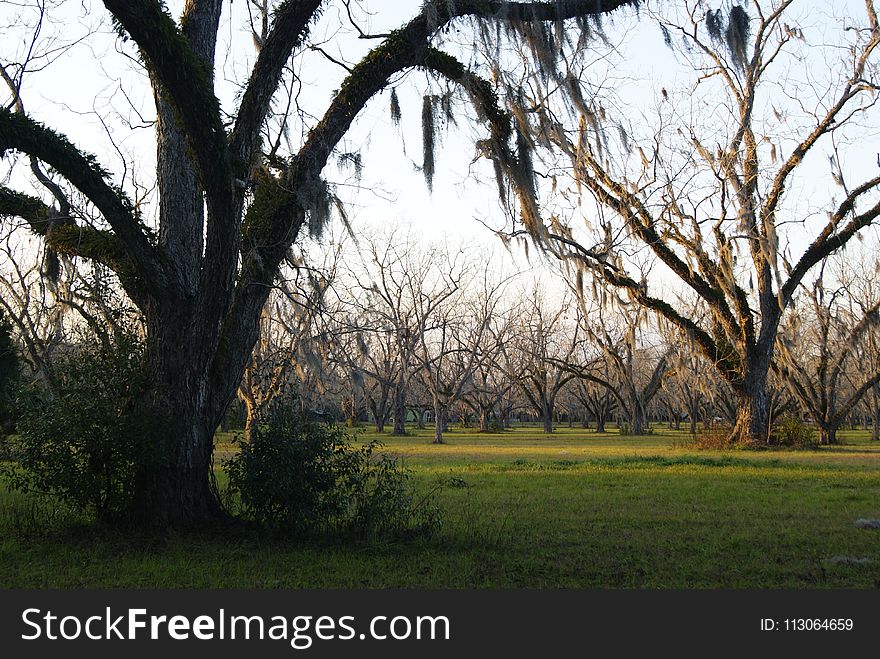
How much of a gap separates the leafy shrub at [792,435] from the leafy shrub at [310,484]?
790 inches

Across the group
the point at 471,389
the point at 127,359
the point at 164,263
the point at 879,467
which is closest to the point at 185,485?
the point at 127,359

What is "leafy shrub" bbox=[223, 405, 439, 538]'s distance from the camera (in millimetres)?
6777

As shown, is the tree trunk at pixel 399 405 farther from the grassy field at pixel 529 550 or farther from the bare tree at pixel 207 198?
the bare tree at pixel 207 198

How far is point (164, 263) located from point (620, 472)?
10680 mm

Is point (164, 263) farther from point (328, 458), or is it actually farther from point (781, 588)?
point (781, 588)

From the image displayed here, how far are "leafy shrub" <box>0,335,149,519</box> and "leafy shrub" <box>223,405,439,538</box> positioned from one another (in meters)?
0.96

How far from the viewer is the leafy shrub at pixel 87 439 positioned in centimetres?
651

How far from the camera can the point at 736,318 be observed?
2267cm

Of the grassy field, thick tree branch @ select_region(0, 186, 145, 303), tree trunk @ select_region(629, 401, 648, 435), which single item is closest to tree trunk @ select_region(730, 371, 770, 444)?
the grassy field

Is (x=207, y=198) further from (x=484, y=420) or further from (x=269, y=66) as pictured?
(x=484, y=420)

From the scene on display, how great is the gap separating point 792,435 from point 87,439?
23.3 meters

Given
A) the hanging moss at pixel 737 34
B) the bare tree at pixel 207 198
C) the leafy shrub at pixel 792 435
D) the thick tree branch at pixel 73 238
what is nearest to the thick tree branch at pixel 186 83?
the bare tree at pixel 207 198

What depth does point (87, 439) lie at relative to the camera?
6531 millimetres

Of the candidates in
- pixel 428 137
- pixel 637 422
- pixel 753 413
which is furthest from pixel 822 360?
pixel 428 137
